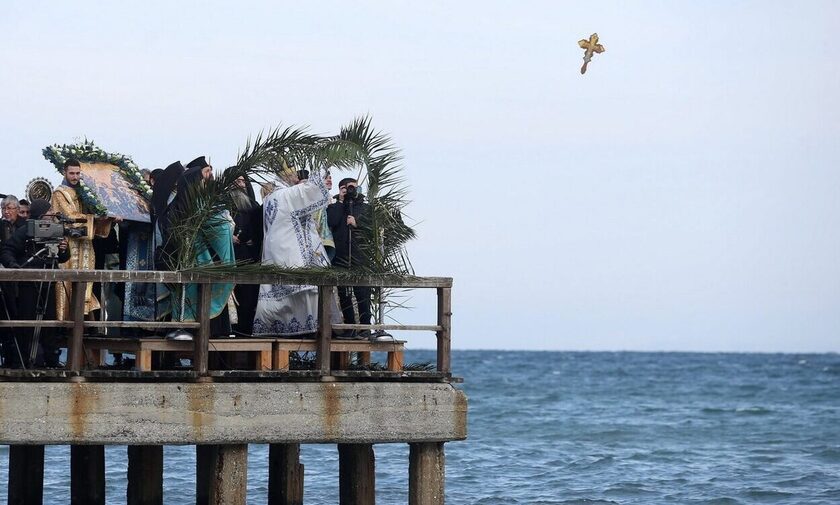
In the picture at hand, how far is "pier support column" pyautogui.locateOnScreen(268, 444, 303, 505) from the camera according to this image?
17094mm

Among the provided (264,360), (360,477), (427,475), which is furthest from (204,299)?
(360,477)

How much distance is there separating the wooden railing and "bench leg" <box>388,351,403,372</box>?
1.37ft

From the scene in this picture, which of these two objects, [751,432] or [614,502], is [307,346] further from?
[751,432]

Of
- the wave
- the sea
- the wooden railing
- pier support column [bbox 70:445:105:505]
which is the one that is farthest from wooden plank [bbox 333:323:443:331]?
the wave

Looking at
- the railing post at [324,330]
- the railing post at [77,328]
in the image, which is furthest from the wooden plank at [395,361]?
the railing post at [77,328]

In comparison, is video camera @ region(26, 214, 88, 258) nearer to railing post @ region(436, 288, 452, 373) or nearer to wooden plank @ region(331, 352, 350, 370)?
wooden plank @ region(331, 352, 350, 370)

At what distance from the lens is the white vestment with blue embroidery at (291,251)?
1449 cm

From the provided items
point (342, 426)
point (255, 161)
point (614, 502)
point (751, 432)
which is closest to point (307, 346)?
point (342, 426)

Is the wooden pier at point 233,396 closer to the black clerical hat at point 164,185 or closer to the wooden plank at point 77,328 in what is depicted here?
the wooden plank at point 77,328

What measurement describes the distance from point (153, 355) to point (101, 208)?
1.40m

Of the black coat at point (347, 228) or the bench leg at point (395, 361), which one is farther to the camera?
the black coat at point (347, 228)

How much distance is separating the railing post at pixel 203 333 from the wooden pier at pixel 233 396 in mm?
11

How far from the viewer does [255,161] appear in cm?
1442

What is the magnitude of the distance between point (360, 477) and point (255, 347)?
2.14m
